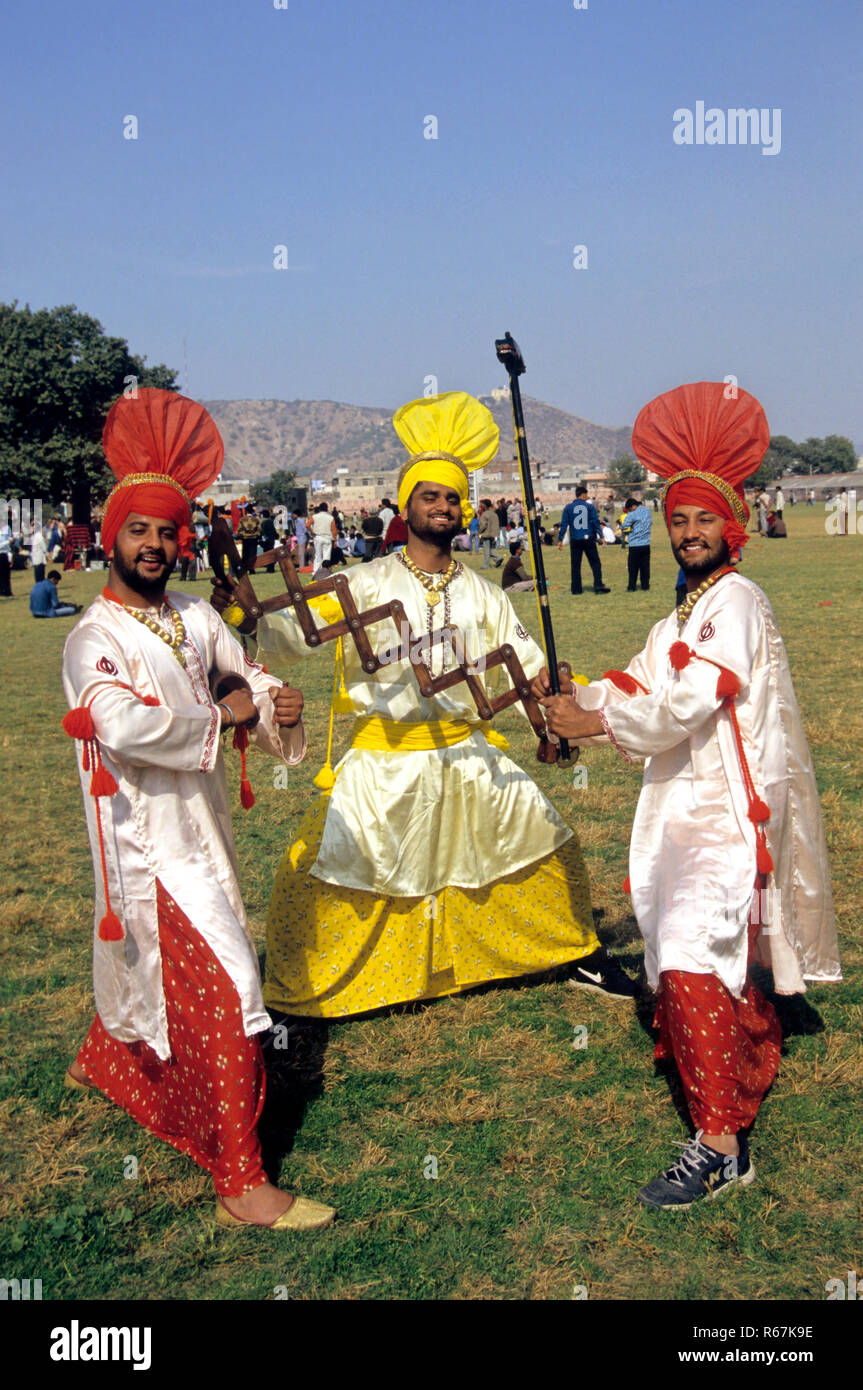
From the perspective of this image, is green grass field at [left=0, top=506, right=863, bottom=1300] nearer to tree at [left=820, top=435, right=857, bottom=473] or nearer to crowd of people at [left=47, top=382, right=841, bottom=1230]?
crowd of people at [left=47, top=382, right=841, bottom=1230]

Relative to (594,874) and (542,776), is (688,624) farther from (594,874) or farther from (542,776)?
(542,776)

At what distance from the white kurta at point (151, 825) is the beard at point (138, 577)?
3.8 inches

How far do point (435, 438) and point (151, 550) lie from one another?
5.04 ft

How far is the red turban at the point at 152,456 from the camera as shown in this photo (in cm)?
361

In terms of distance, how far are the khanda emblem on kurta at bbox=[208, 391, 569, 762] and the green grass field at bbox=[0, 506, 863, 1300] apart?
1.26m

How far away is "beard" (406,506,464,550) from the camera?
458cm

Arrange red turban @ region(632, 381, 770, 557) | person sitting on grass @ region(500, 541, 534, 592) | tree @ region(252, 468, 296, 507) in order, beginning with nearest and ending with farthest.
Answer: red turban @ region(632, 381, 770, 557) → person sitting on grass @ region(500, 541, 534, 592) → tree @ region(252, 468, 296, 507)

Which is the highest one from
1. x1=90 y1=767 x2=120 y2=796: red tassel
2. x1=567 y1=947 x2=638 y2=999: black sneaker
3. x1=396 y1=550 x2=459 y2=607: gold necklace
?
x1=396 y1=550 x2=459 y2=607: gold necklace

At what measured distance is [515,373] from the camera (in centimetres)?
388

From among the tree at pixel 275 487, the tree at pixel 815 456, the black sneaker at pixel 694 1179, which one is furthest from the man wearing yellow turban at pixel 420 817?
the tree at pixel 815 456

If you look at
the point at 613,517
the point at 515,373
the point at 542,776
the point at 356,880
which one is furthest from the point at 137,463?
the point at 613,517

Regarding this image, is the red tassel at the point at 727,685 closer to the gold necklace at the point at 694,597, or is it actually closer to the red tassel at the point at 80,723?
the gold necklace at the point at 694,597

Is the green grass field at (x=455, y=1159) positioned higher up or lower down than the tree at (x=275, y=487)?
lower down

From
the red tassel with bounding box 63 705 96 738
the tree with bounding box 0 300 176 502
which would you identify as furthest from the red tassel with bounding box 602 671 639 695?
the tree with bounding box 0 300 176 502
